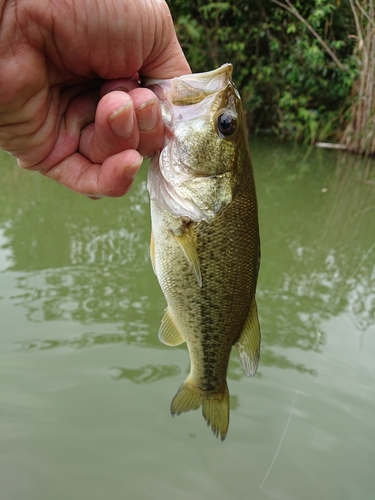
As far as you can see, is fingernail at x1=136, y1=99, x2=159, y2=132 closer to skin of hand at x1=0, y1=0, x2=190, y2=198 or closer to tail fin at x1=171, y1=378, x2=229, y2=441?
skin of hand at x1=0, y1=0, x2=190, y2=198

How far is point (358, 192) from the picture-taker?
6.86 meters

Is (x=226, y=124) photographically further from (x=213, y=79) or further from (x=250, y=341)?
(x=250, y=341)

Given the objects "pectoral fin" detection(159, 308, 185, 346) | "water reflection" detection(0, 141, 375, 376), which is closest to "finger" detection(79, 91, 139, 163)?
"pectoral fin" detection(159, 308, 185, 346)

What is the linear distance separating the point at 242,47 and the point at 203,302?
11.3 metres

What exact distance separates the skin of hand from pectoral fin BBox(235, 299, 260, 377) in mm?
679

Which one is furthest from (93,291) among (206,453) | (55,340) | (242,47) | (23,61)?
(242,47)

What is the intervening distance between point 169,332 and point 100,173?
2.36 feet

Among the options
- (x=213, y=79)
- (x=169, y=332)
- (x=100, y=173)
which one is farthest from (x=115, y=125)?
(x=169, y=332)

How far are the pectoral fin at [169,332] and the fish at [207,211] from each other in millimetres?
95

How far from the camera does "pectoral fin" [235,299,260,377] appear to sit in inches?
67.8

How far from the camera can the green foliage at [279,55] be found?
1108 centimetres

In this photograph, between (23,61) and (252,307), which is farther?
(252,307)

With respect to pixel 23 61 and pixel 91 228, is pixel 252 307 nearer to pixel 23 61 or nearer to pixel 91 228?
pixel 23 61

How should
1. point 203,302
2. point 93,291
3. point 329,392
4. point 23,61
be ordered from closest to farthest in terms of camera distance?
point 23,61 < point 203,302 < point 329,392 < point 93,291
